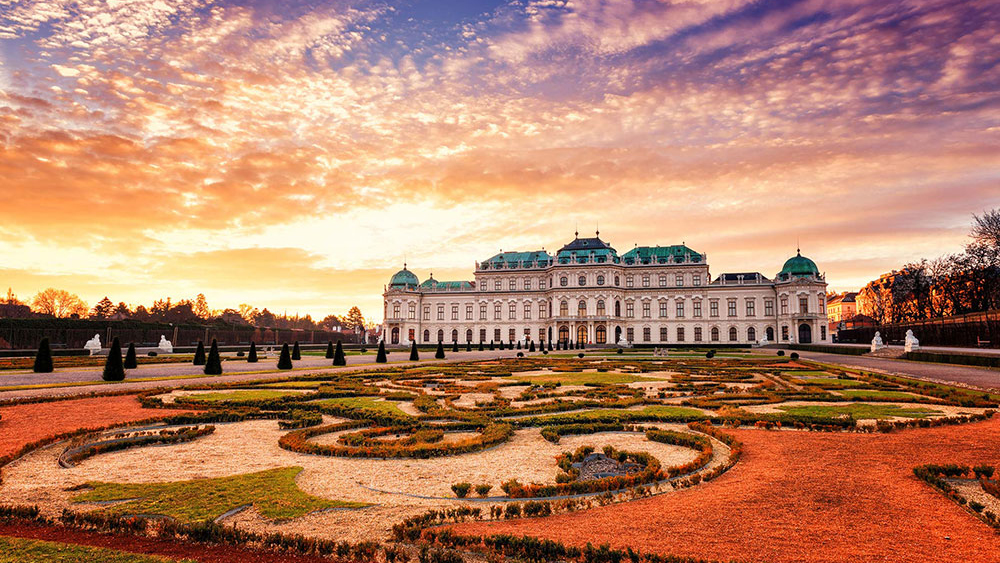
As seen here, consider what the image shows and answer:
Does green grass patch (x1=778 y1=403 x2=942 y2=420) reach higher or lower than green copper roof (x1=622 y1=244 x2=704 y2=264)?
lower

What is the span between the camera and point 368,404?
497 inches

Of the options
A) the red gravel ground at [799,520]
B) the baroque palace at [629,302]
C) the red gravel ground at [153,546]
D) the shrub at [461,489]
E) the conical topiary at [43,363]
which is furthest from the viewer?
the baroque palace at [629,302]

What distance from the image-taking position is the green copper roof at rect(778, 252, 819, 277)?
69625 millimetres

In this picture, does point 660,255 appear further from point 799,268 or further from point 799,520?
point 799,520

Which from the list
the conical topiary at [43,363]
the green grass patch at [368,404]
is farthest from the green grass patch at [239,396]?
the conical topiary at [43,363]

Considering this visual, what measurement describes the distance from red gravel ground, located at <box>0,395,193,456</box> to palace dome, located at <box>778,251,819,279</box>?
73171 millimetres

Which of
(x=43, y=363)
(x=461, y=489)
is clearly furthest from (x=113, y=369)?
(x=461, y=489)

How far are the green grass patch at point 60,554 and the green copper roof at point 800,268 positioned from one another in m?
76.9

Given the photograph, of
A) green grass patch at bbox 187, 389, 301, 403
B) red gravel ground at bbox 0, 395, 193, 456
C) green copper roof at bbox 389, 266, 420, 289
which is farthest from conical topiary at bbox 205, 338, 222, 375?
green copper roof at bbox 389, 266, 420, 289

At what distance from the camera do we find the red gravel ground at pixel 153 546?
4301 mm

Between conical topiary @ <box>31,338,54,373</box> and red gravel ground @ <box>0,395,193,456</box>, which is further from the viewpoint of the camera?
conical topiary @ <box>31,338,54,373</box>

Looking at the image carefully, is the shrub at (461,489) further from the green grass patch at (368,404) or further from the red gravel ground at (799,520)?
the green grass patch at (368,404)

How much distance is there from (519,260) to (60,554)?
7690cm

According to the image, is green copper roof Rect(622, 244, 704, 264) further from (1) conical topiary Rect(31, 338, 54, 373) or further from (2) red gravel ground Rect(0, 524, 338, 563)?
(2) red gravel ground Rect(0, 524, 338, 563)
